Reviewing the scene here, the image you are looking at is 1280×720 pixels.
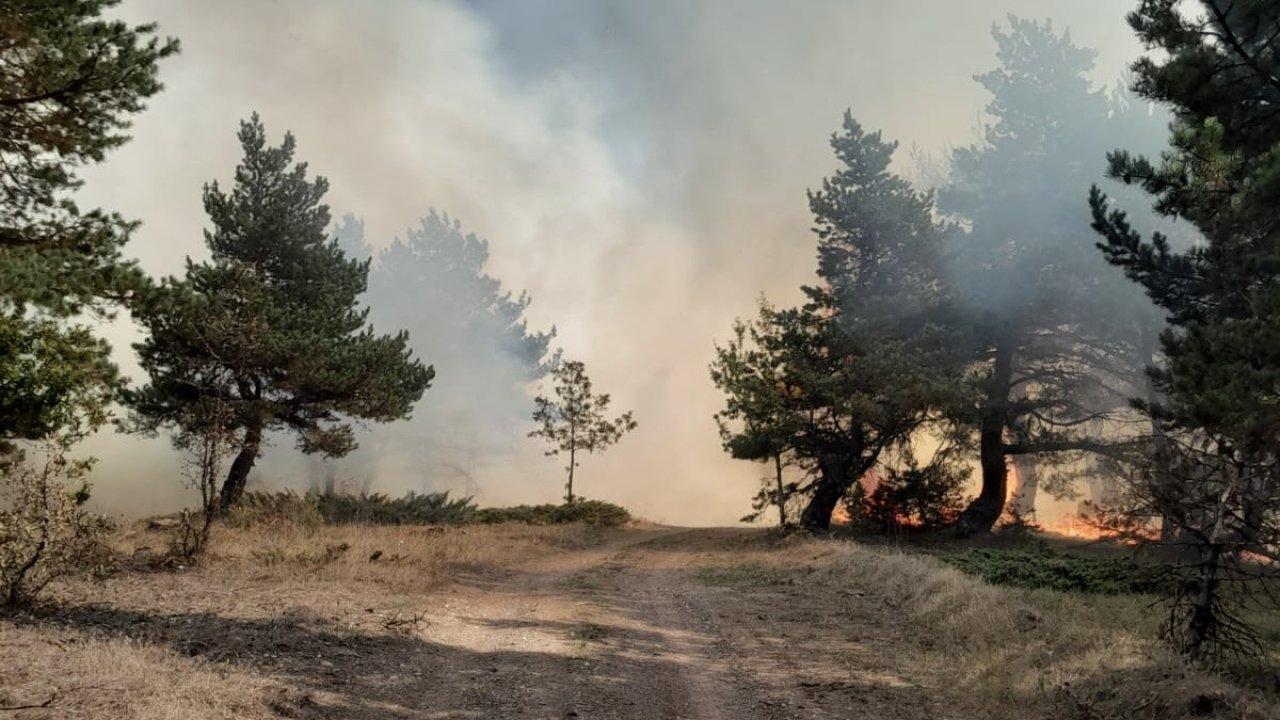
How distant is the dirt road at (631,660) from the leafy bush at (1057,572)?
410cm

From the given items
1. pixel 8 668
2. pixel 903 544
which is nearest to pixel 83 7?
pixel 8 668

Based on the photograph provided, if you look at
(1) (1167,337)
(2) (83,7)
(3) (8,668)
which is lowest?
(3) (8,668)

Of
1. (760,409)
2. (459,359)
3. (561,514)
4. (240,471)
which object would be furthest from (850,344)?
(459,359)

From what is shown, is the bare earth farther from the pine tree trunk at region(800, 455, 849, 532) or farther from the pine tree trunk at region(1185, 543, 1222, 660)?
the pine tree trunk at region(800, 455, 849, 532)

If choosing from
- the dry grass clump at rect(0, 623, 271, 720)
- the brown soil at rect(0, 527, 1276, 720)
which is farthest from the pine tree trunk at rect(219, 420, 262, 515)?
the dry grass clump at rect(0, 623, 271, 720)

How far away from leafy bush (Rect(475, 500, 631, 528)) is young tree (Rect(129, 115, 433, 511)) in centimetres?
1088

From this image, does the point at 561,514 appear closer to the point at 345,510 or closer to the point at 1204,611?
the point at 345,510

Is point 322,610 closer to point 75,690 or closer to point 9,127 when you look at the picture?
point 75,690

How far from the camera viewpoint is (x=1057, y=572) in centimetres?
1614

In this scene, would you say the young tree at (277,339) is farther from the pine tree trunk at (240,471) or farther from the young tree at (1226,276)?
the young tree at (1226,276)

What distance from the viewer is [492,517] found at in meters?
34.8

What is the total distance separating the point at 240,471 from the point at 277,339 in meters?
5.89

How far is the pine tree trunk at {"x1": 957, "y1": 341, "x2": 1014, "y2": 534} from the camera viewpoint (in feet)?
87.8

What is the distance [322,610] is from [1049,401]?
26488 millimetres
